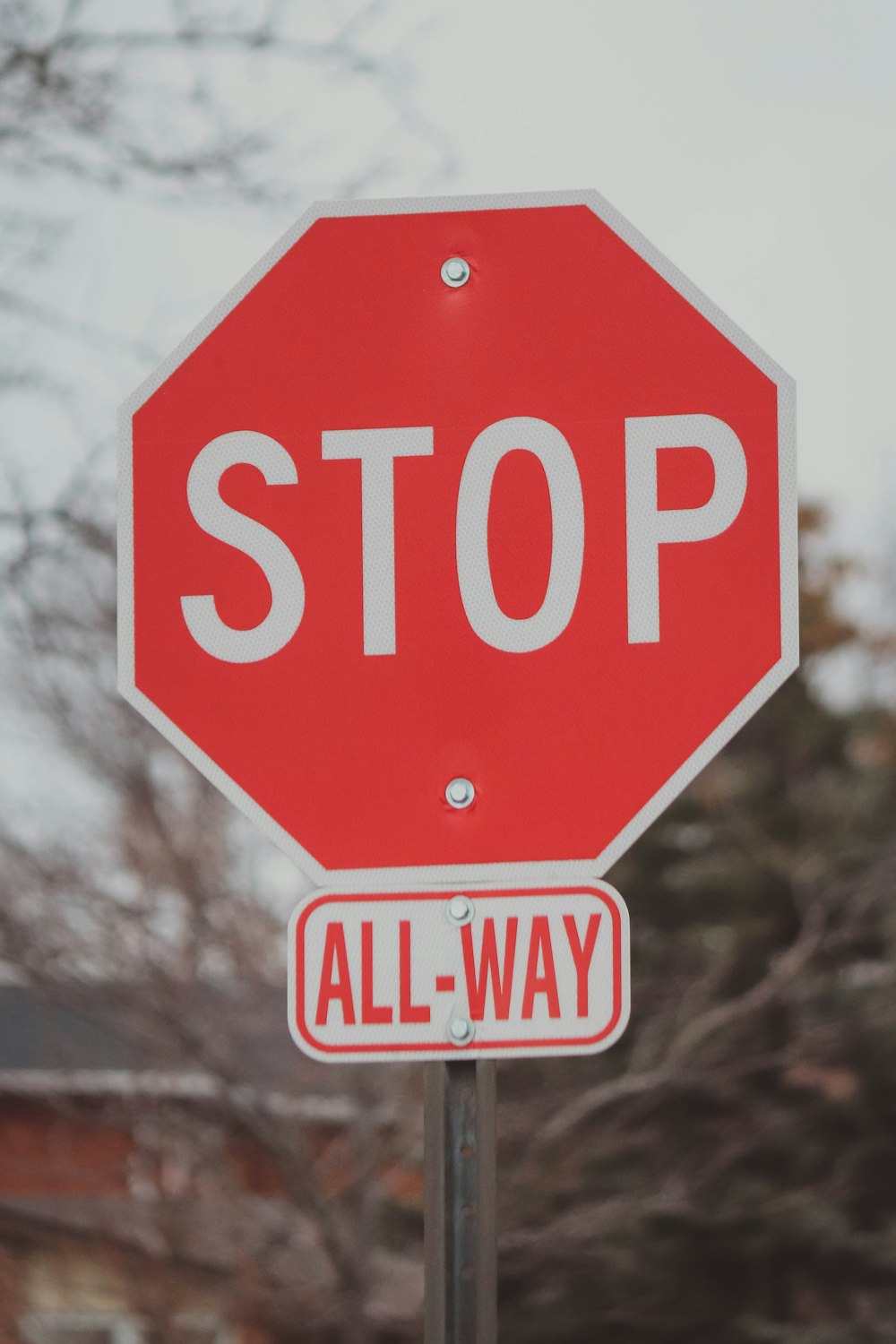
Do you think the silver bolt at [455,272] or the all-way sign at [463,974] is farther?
the silver bolt at [455,272]

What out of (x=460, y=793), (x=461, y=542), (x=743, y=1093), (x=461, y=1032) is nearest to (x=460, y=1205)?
(x=461, y=1032)

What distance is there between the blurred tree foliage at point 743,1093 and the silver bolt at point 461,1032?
821 cm

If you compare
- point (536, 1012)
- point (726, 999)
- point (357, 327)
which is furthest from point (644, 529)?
point (726, 999)

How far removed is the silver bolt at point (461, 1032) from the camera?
4.72 feet

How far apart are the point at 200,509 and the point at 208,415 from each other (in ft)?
0.33

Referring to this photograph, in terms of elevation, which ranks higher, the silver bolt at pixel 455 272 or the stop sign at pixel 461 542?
the silver bolt at pixel 455 272

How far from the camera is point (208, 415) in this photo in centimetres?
159

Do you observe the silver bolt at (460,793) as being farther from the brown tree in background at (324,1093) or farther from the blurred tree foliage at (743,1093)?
the blurred tree foliage at (743,1093)

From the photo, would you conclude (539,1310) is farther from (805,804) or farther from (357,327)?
(357,327)

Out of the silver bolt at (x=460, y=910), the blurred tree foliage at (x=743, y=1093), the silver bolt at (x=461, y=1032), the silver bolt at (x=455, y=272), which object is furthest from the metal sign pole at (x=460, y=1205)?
the blurred tree foliage at (x=743, y=1093)

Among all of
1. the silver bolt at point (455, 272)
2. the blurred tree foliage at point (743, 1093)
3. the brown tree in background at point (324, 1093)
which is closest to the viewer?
the silver bolt at point (455, 272)

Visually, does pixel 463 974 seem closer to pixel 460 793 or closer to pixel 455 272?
pixel 460 793

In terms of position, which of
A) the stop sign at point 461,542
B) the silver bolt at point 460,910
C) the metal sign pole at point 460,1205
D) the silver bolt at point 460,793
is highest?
the stop sign at point 461,542

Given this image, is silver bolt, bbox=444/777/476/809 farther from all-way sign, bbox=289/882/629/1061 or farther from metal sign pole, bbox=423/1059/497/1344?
metal sign pole, bbox=423/1059/497/1344
